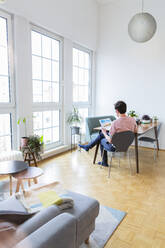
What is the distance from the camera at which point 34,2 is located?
361cm

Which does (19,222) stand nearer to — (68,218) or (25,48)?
(68,218)

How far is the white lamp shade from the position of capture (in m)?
3.32

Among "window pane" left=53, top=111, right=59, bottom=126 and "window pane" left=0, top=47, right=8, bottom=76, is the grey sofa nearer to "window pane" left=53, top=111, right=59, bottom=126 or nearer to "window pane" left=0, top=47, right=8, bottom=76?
"window pane" left=0, top=47, right=8, bottom=76

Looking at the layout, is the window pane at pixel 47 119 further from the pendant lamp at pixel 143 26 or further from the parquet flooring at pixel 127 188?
the pendant lamp at pixel 143 26

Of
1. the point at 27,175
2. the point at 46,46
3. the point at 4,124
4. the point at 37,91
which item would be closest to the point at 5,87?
the point at 4,124

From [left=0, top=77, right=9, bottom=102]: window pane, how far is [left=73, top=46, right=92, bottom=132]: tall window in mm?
2133

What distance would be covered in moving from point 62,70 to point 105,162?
234 cm

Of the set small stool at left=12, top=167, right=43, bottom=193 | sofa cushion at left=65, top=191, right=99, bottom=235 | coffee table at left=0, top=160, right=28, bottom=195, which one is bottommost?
sofa cushion at left=65, top=191, right=99, bottom=235

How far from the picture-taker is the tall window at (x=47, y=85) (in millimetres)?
4059

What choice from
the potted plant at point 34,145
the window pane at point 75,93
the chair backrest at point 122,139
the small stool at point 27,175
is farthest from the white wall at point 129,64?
the small stool at point 27,175

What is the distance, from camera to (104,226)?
6.98ft

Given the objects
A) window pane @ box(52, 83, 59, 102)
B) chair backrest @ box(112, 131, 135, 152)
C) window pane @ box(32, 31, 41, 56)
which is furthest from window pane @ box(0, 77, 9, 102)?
chair backrest @ box(112, 131, 135, 152)

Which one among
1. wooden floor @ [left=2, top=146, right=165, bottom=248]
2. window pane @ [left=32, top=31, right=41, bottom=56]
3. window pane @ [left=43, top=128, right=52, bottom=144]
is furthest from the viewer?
window pane @ [left=43, top=128, right=52, bottom=144]

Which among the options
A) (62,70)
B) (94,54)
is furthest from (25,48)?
(94,54)
